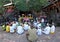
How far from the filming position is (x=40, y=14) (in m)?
9.20

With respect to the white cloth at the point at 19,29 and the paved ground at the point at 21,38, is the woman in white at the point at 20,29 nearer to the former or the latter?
the white cloth at the point at 19,29

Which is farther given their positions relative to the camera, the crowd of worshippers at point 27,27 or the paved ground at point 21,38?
the crowd of worshippers at point 27,27

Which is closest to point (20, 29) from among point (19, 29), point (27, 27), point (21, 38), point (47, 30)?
point (19, 29)

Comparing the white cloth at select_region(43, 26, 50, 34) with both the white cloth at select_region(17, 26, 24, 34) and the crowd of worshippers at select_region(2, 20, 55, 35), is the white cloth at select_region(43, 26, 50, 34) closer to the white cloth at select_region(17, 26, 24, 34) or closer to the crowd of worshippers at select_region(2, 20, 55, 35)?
the crowd of worshippers at select_region(2, 20, 55, 35)

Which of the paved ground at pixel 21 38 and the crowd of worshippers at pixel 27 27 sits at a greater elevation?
the crowd of worshippers at pixel 27 27

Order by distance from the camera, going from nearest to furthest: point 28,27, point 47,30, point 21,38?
point 21,38 → point 47,30 → point 28,27

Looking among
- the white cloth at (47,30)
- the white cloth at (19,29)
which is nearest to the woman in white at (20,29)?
the white cloth at (19,29)

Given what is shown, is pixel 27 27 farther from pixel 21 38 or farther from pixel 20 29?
pixel 21 38

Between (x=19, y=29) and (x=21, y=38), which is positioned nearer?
(x=21, y=38)

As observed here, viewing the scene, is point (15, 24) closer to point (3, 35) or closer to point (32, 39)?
point (3, 35)

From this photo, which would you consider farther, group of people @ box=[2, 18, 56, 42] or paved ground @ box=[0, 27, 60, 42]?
group of people @ box=[2, 18, 56, 42]

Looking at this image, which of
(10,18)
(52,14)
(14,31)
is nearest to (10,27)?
(14,31)

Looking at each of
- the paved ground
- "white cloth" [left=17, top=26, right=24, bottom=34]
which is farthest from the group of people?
the paved ground

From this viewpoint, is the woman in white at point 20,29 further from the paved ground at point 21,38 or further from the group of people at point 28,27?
the paved ground at point 21,38
